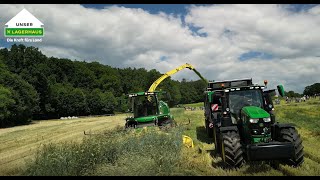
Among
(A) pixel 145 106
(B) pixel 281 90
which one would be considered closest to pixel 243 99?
(B) pixel 281 90

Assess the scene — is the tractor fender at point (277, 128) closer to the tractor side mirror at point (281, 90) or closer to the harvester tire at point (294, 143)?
the harvester tire at point (294, 143)

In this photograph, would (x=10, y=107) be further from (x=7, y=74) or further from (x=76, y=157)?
(x=76, y=157)

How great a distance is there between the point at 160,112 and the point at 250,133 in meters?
10.3

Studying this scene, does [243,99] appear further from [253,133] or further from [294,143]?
[294,143]

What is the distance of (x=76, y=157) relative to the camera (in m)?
9.36

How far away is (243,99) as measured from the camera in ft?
39.5

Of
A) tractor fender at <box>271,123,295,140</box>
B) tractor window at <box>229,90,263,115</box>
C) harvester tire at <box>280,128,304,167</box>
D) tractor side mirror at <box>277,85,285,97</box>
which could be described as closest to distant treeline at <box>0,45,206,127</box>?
tractor window at <box>229,90,263,115</box>

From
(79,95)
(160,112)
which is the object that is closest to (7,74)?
(79,95)

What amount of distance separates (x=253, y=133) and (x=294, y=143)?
1072 mm

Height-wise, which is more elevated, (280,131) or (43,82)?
(43,82)

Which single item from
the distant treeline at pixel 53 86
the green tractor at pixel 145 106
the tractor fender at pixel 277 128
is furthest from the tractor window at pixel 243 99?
the distant treeline at pixel 53 86

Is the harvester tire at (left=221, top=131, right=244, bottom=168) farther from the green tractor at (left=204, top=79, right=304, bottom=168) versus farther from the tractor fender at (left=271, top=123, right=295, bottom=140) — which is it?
the tractor fender at (left=271, top=123, right=295, bottom=140)

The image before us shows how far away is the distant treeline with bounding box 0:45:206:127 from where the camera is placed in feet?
Result: 156

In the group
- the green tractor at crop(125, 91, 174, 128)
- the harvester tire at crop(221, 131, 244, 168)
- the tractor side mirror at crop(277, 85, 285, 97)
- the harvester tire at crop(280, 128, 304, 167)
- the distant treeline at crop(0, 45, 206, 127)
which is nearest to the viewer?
the harvester tire at crop(280, 128, 304, 167)
